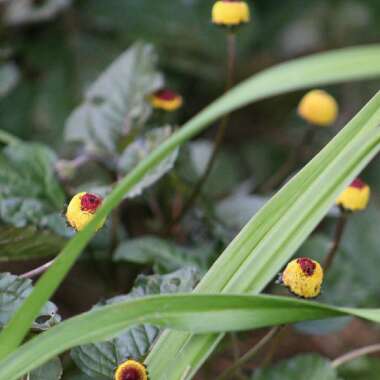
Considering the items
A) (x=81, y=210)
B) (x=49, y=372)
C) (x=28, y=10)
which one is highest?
(x=28, y=10)

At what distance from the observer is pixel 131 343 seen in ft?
2.67

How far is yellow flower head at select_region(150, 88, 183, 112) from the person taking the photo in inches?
44.3

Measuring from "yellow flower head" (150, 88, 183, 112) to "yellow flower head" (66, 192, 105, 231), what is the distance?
0.39m

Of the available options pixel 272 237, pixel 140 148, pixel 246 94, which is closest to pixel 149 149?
pixel 140 148

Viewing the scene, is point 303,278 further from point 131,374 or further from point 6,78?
point 6,78

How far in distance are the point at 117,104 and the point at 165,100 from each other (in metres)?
0.10

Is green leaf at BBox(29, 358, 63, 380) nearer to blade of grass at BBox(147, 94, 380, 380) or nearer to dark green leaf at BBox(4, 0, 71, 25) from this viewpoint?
blade of grass at BBox(147, 94, 380, 380)

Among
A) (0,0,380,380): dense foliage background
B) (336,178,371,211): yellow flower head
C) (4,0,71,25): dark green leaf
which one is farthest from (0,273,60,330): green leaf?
(4,0,71,25): dark green leaf

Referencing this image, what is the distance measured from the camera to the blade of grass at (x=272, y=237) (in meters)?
0.71

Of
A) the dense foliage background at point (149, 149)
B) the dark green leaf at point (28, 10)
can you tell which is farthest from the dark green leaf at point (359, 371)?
the dark green leaf at point (28, 10)

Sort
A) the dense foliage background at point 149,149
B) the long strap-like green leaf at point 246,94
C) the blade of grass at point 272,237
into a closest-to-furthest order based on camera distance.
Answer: the long strap-like green leaf at point 246,94, the blade of grass at point 272,237, the dense foliage background at point 149,149

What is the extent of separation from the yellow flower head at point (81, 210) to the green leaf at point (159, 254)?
0.88ft

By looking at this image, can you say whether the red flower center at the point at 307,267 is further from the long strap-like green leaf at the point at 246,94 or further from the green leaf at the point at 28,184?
the green leaf at the point at 28,184

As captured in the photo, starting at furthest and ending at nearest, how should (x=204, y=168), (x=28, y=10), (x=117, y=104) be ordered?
(x=28, y=10) → (x=204, y=168) → (x=117, y=104)
